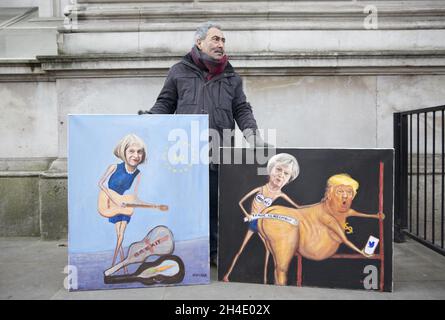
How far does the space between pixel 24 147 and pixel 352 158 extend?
13.4 ft

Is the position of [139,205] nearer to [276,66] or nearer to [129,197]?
[129,197]

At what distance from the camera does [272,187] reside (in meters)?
3.55

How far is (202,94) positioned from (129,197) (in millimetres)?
1089

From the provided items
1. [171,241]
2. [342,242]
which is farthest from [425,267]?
[171,241]

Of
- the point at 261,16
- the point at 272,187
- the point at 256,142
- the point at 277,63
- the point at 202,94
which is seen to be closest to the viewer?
the point at 272,187

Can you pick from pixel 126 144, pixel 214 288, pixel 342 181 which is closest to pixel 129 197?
pixel 126 144

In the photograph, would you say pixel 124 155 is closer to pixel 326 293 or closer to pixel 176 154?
pixel 176 154

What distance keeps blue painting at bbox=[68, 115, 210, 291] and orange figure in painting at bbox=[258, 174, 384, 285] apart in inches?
28.4

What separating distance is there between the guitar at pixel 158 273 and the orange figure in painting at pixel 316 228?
0.74m

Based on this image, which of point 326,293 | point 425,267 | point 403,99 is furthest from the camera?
point 403,99

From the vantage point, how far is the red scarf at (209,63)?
12.5ft

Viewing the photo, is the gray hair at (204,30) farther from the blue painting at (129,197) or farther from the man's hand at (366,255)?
the man's hand at (366,255)

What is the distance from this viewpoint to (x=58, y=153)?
5.52 m

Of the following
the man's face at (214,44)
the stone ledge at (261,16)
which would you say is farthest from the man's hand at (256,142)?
the stone ledge at (261,16)
